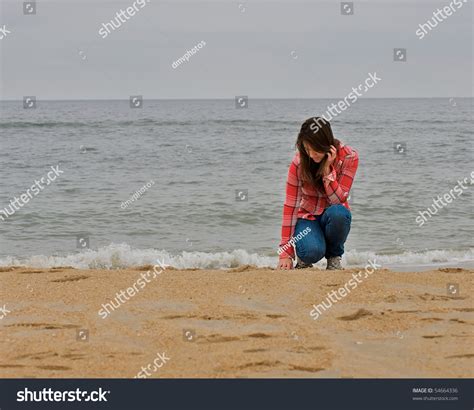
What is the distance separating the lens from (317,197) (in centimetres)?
625

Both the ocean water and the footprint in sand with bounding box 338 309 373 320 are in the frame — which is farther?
the ocean water

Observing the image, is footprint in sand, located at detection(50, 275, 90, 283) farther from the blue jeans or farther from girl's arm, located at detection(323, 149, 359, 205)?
girl's arm, located at detection(323, 149, 359, 205)

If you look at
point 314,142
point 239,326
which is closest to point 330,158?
point 314,142

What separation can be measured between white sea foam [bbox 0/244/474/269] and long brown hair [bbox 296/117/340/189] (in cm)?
352

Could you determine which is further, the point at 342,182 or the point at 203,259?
the point at 203,259

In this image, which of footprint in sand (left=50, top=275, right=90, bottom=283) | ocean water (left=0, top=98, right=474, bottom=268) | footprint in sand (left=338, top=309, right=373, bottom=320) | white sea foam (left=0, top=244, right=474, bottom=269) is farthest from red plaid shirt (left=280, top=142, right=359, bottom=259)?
ocean water (left=0, top=98, right=474, bottom=268)

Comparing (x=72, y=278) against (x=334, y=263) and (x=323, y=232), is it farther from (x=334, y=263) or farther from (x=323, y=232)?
(x=334, y=263)

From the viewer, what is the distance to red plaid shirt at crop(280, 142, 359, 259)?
5.97 m

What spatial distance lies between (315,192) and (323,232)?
0.36 m

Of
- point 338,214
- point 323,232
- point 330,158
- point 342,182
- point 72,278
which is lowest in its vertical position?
point 72,278

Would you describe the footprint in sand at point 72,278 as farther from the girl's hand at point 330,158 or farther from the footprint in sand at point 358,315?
the footprint in sand at point 358,315
